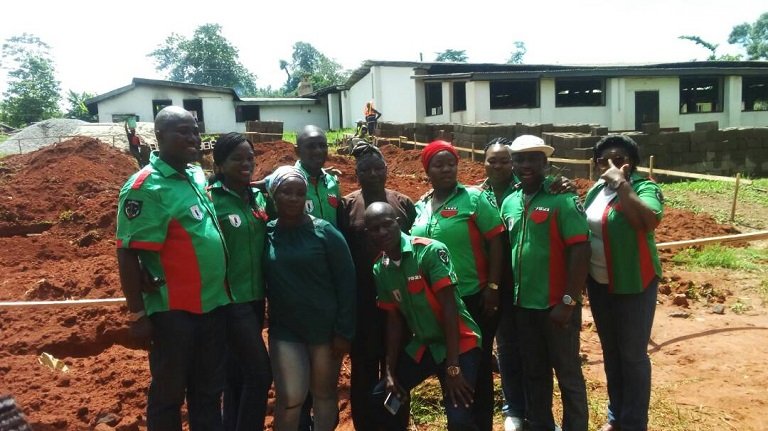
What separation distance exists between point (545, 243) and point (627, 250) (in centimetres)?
44

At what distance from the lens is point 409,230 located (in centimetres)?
361

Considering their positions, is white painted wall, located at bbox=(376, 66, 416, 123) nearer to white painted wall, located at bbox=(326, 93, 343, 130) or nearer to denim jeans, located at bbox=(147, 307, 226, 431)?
white painted wall, located at bbox=(326, 93, 343, 130)

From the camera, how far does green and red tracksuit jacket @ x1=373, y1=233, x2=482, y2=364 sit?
302cm

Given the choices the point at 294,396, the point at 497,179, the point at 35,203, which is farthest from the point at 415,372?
the point at 35,203

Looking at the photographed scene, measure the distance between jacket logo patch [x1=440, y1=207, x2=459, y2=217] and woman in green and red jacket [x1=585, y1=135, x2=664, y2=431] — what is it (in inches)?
28.9

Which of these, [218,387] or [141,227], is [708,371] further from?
[141,227]

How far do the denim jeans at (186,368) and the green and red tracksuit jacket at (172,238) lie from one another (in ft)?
0.28

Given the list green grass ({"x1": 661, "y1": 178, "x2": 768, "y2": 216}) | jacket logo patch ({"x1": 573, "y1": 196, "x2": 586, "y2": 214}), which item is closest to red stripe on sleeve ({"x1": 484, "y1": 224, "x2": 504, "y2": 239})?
jacket logo patch ({"x1": 573, "y1": 196, "x2": 586, "y2": 214})

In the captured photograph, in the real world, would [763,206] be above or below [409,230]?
below

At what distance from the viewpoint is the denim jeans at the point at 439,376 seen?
2.99 m

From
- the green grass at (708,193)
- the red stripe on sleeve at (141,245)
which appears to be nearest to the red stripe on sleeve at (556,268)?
the red stripe on sleeve at (141,245)

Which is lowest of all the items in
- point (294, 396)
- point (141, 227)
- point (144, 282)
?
point (294, 396)

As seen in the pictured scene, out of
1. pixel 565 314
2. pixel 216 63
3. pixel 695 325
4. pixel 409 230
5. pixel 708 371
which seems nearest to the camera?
pixel 565 314

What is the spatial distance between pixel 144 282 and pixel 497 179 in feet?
6.94
